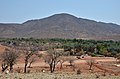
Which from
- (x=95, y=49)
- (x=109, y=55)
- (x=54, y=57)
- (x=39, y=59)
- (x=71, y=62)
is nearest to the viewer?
(x=54, y=57)

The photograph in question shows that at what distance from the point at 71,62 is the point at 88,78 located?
54.6m

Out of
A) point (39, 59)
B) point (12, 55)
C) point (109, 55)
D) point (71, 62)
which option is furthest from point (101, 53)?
point (12, 55)

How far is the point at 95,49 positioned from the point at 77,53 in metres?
14.1

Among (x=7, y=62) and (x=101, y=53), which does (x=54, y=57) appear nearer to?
(x=7, y=62)

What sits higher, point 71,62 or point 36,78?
point 36,78

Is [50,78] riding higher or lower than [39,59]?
higher

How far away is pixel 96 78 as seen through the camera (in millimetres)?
22281

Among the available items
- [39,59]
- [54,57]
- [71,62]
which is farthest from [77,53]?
[54,57]

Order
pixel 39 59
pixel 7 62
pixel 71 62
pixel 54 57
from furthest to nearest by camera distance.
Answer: pixel 39 59 < pixel 71 62 < pixel 54 57 < pixel 7 62

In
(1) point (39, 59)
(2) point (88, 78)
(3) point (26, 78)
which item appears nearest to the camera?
(3) point (26, 78)

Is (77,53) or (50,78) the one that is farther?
(77,53)

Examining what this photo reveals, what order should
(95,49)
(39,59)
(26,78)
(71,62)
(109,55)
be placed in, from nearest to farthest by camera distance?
(26,78) → (71,62) → (39,59) → (109,55) → (95,49)

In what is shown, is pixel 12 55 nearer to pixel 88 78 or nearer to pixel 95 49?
pixel 88 78

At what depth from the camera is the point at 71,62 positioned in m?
76.4
